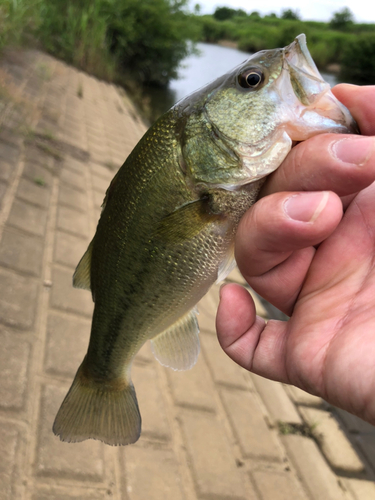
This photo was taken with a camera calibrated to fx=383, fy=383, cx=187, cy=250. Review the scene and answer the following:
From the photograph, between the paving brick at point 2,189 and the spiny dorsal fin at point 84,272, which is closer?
the spiny dorsal fin at point 84,272

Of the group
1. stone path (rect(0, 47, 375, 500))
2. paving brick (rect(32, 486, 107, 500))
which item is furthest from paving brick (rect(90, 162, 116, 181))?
paving brick (rect(32, 486, 107, 500))

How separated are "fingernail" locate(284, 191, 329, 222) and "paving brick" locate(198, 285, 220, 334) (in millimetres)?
2504

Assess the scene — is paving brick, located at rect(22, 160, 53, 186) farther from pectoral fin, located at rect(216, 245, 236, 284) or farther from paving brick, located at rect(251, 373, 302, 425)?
pectoral fin, located at rect(216, 245, 236, 284)

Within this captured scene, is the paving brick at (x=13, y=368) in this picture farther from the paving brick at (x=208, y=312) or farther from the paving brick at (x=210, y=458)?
the paving brick at (x=208, y=312)

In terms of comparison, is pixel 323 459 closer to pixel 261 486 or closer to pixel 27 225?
pixel 261 486

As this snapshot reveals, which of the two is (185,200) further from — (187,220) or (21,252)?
(21,252)

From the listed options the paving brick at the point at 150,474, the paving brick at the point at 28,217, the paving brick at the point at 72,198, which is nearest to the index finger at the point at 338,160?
the paving brick at the point at 150,474

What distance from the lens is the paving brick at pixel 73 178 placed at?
489 cm

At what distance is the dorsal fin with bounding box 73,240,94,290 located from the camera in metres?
1.71

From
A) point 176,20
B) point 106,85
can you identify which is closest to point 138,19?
point 176,20

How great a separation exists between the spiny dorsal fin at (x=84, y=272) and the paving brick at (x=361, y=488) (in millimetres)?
2366

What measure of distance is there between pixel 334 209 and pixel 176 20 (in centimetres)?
1870

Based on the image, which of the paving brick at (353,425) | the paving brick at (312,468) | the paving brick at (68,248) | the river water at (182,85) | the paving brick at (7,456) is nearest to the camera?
the paving brick at (7,456)

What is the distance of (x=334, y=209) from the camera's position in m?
1.15
